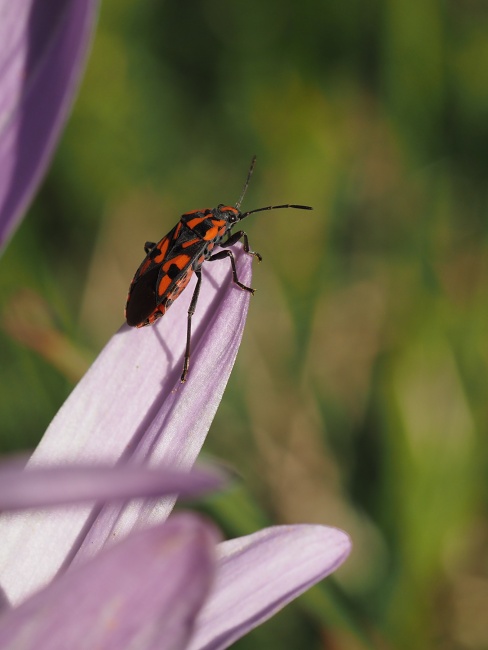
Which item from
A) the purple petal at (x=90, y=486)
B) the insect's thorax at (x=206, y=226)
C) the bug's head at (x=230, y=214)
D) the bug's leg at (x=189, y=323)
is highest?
the bug's head at (x=230, y=214)

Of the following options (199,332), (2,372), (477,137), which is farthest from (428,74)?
(199,332)

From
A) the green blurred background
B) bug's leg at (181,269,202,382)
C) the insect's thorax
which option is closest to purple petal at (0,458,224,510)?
bug's leg at (181,269,202,382)

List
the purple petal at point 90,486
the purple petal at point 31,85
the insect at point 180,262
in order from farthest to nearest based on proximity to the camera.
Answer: the insect at point 180,262, the purple petal at point 31,85, the purple petal at point 90,486

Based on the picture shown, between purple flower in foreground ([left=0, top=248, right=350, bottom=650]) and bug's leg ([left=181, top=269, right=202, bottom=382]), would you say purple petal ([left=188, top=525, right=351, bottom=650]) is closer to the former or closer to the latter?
purple flower in foreground ([left=0, top=248, right=350, bottom=650])

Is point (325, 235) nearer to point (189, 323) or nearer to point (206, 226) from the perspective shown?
point (206, 226)

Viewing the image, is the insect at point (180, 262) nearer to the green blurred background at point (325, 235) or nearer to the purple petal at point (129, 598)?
the purple petal at point (129, 598)

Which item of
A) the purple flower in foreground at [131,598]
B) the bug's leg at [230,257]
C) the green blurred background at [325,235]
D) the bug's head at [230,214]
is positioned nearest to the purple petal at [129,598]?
the purple flower in foreground at [131,598]

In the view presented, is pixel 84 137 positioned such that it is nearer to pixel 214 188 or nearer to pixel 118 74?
pixel 118 74

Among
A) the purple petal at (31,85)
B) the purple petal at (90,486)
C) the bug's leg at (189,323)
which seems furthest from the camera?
the bug's leg at (189,323)
